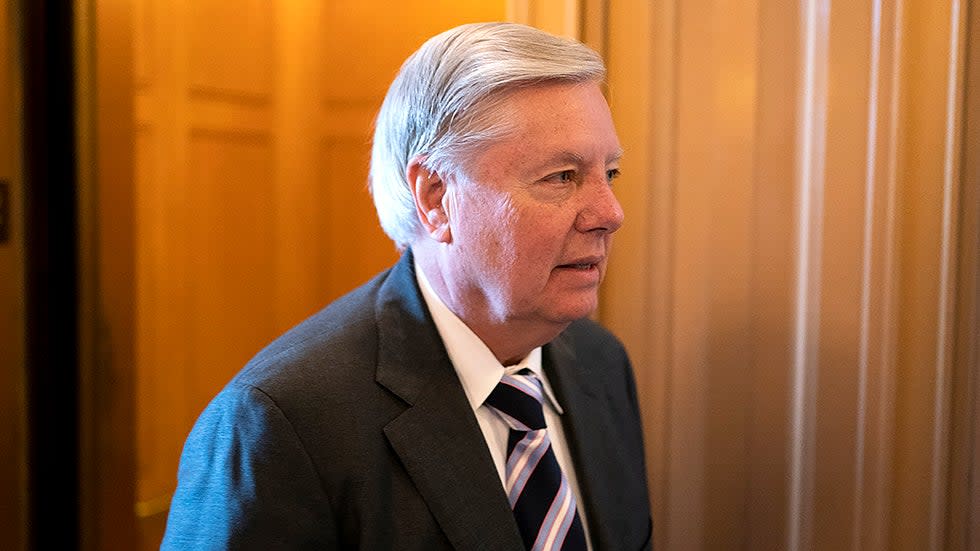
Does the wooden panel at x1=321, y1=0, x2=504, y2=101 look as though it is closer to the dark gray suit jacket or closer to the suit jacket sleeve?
the dark gray suit jacket

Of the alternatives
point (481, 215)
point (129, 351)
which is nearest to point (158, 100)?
point (129, 351)

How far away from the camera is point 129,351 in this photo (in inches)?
88.0

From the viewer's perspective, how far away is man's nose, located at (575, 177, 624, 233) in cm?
131

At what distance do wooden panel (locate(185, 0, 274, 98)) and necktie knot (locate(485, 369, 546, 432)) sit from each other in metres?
1.47

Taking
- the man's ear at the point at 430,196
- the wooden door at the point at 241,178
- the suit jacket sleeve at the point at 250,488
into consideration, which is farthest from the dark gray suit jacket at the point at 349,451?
the wooden door at the point at 241,178

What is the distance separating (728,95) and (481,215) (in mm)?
591

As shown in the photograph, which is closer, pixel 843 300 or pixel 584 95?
pixel 584 95

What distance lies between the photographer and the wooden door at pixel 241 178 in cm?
240

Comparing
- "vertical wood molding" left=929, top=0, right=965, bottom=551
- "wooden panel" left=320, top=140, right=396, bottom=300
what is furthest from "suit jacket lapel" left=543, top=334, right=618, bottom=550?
"wooden panel" left=320, top=140, right=396, bottom=300

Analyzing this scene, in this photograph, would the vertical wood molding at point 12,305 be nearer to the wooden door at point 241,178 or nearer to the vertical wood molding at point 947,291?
the wooden door at point 241,178

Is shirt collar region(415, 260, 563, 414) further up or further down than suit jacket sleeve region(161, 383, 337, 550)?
further up

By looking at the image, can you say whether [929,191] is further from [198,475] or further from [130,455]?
[130,455]

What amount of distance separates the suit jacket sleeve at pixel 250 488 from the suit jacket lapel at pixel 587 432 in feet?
1.42

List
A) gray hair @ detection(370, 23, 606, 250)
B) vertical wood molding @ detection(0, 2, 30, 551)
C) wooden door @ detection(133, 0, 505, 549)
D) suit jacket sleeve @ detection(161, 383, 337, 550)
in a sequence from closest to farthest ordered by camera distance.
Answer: suit jacket sleeve @ detection(161, 383, 337, 550), gray hair @ detection(370, 23, 606, 250), vertical wood molding @ detection(0, 2, 30, 551), wooden door @ detection(133, 0, 505, 549)
